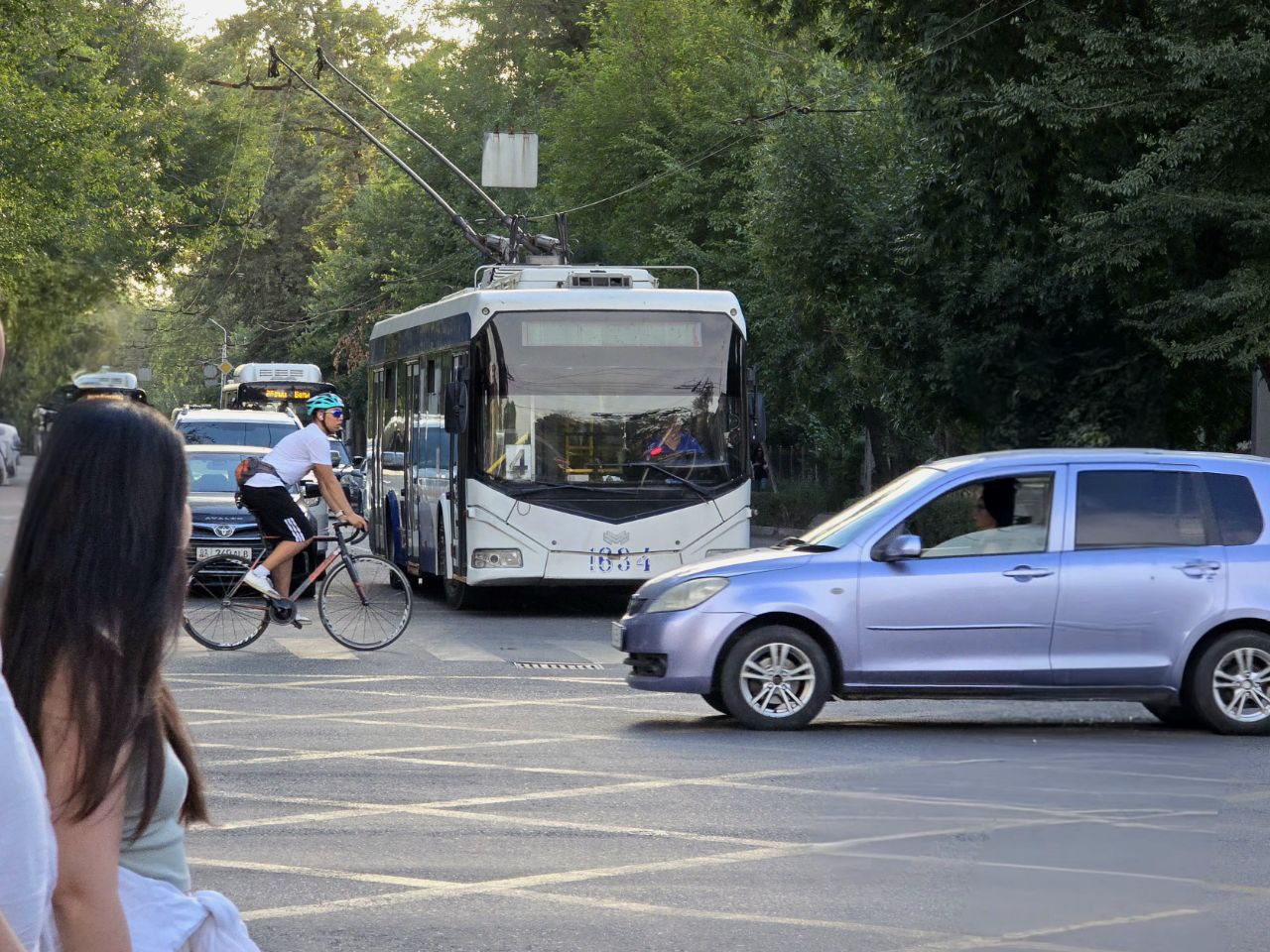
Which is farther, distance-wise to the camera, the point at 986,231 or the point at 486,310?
the point at 986,231

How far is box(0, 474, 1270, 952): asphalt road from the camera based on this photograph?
674 cm

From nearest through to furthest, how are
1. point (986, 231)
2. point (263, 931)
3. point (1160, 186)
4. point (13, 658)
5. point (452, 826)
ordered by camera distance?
1. point (13, 658)
2. point (263, 931)
3. point (452, 826)
4. point (1160, 186)
5. point (986, 231)

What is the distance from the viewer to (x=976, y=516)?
11875 mm

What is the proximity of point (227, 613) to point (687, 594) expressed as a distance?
573 cm

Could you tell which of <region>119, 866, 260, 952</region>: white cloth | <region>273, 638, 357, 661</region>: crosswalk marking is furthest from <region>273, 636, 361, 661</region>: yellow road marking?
<region>119, 866, 260, 952</region>: white cloth

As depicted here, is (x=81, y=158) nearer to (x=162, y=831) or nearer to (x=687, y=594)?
(x=687, y=594)

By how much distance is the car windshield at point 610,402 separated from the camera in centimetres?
1959

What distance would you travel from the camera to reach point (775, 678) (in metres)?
11.8

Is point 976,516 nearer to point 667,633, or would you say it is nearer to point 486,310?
point 667,633

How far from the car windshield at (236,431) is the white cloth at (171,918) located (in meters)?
23.0

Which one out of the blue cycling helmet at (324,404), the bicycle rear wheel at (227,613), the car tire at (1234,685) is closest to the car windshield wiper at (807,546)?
the car tire at (1234,685)

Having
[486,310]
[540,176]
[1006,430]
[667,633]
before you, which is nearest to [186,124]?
[540,176]

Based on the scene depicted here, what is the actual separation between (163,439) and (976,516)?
943 cm

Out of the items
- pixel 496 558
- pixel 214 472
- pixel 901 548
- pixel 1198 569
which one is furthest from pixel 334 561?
pixel 1198 569
